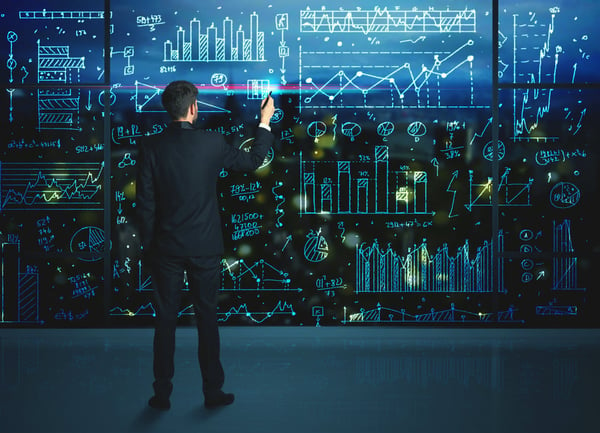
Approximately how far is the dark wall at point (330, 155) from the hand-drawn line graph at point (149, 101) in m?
0.02

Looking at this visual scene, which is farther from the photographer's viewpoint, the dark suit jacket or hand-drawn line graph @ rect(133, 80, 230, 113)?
hand-drawn line graph @ rect(133, 80, 230, 113)

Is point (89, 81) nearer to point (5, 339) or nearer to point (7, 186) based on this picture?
→ point (7, 186)

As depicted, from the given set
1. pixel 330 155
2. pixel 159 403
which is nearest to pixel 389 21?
pixel 330 155

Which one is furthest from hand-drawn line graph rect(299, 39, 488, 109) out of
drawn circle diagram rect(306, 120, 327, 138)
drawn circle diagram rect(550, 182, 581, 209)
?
drawn circle diagram rect(550, 182, 581, 209)

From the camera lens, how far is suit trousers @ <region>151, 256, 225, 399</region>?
4.25 meters

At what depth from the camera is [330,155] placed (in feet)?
22.0

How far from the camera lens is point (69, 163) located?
672 cm

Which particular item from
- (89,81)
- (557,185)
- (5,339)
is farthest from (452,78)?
(5,339)

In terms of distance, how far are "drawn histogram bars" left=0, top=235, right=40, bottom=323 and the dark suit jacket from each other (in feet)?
9.38

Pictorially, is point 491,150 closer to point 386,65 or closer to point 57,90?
point 386,65

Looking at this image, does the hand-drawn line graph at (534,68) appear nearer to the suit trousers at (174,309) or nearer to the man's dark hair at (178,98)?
the man's dark hair at (178,98)

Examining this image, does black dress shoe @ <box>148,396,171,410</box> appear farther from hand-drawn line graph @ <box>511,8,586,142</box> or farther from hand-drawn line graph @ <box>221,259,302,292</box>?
hand-drawn line graph @ <box>511,8,586,142</box>

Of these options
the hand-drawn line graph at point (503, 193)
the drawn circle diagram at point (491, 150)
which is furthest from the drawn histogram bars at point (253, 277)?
the drawn circle diagram at point (491, 150)

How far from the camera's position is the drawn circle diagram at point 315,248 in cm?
673
